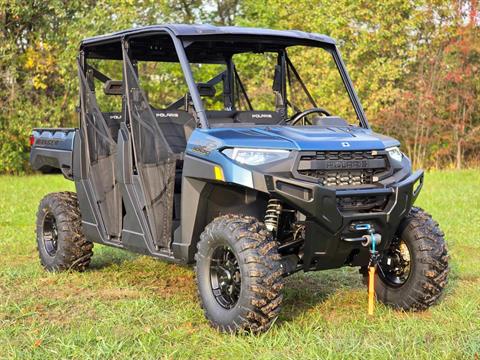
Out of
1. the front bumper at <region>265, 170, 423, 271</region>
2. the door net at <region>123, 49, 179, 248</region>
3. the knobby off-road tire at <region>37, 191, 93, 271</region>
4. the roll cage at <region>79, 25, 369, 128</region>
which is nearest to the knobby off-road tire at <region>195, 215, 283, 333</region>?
the front bumper at <region>265, 170, 423, 271</region>

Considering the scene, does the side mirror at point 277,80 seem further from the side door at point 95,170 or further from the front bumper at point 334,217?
the front bumper at point 334,217

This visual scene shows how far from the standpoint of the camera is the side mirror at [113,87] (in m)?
6.22

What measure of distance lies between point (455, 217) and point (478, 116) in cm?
1160

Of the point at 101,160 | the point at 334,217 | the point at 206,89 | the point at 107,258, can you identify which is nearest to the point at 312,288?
the point at 334,217

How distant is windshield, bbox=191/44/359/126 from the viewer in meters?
6.68

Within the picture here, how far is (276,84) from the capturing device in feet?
22.4

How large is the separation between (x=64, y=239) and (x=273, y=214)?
8.60ft

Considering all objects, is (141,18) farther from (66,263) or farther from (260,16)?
(66,263)

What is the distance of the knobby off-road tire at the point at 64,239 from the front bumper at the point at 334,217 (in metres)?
2.72

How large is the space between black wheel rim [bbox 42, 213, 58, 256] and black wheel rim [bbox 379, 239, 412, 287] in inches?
128

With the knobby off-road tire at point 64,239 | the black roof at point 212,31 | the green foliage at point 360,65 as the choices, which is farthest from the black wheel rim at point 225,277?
the green foliage at point 360,65

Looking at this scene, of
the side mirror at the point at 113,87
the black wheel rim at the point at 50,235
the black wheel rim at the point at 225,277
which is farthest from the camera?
the black wheel rim at the point at 50,235

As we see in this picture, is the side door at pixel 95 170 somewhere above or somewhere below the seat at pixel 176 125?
below

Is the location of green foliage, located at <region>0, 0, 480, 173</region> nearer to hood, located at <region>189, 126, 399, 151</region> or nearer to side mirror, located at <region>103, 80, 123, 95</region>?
side mirror, located at <region>103, 80, 123, 95</region>
